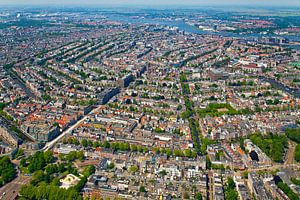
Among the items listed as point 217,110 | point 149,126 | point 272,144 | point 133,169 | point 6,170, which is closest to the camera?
point 6,170

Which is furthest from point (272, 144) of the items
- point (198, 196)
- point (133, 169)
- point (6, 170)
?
point (6, 170)

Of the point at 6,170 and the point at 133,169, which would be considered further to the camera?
the point at 133,169

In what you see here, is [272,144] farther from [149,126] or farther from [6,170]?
[6,170]

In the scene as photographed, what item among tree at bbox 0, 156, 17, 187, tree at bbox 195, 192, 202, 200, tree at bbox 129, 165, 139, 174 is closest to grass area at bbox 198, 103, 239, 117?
tree at bbox 129, 165, 139, 174

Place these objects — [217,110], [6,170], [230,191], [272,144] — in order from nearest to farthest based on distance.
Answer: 1. [230,191]
2. [6,170]
3. [272,144]
4. [217,110]

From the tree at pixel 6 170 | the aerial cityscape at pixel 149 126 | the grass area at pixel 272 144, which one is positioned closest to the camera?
the aerial cityscape at pixel 149 126

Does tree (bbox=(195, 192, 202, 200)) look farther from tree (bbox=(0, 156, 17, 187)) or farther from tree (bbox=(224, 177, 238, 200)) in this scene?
tree (bbox=(0, 156, 17, 187))

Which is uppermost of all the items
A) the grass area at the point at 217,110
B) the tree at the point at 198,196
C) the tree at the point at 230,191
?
the grass area at the point at 217,110

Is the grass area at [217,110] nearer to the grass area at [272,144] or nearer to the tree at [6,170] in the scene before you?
the grass area at [272,144]

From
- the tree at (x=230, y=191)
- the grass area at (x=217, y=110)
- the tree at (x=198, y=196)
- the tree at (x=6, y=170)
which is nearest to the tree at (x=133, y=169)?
the tree at (x=198, y=196)
